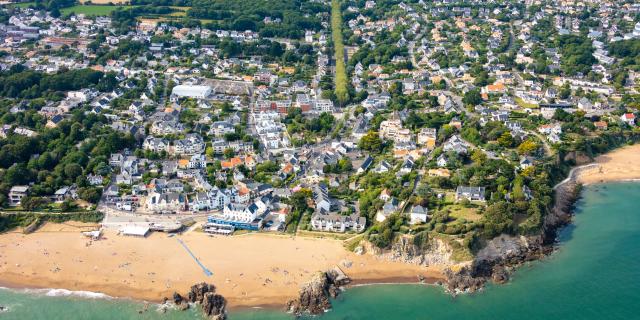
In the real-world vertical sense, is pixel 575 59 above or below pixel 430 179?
above

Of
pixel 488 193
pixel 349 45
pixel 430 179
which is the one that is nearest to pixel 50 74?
pixel 349 45

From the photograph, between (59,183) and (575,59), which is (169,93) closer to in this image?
(59,183)

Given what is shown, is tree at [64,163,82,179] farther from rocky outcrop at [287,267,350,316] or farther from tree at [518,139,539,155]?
tree at [518,139,539,155]

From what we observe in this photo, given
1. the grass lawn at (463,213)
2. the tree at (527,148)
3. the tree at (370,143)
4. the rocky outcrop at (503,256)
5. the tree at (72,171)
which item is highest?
the tree at (527,148)

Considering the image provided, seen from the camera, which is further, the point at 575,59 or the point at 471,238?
the point at 575,59

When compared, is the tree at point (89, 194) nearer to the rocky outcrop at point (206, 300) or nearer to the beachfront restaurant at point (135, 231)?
the beachfront restaurant at point (135, 231)

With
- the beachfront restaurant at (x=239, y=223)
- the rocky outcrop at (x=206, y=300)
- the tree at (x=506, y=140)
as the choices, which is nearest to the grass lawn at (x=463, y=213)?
the tree at (x=506, y=140)
